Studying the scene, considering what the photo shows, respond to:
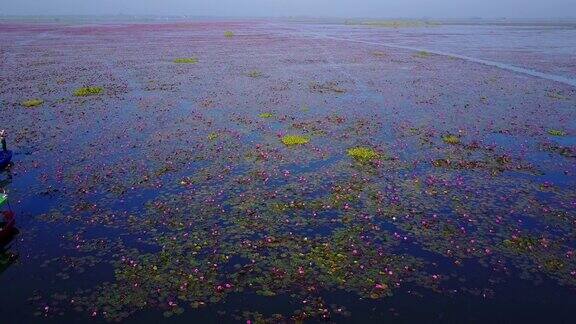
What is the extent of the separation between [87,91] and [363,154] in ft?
94.8

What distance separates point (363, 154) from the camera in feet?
82.7

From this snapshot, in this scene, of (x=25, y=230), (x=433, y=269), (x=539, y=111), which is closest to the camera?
(x=433, y=269)

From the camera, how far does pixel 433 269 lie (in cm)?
1455

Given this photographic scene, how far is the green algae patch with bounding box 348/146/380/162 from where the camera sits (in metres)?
24.8

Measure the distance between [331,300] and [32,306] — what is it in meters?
8.59

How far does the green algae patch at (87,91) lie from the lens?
133 ft

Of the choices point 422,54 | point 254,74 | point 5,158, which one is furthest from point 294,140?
point 422,54

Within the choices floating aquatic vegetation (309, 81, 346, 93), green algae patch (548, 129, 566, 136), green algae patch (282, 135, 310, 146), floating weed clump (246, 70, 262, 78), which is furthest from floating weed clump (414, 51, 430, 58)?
green algae patch (282, 135, 310, 146)

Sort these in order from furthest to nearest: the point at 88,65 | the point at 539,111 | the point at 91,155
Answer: the point at 88,65 → the point at 539,111 → the point at 91,155

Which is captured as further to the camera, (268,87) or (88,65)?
(88,65)

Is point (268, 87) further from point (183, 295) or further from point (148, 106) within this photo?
point (183, 295)

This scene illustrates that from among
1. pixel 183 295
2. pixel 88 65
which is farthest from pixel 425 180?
pixel 88 65

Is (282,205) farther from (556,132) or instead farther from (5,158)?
(556,132)

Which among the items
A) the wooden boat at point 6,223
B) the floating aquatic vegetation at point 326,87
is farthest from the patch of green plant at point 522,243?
the floating aquatic vegetation at point 326,87
